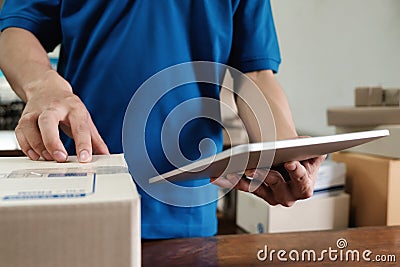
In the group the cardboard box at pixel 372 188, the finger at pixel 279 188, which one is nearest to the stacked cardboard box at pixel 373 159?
the cardboard box at pixel 372 188

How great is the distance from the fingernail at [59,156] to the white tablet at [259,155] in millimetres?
108

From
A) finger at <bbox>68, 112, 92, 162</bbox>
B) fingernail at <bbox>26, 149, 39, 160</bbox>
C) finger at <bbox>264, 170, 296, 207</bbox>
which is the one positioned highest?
finger at <bbox>68, 112, 92, 162</bbox>

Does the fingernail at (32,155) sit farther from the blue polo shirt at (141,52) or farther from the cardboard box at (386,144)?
the cardboard box at (386,144)

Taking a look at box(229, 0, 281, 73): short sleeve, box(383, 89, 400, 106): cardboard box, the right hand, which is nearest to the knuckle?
the right hand

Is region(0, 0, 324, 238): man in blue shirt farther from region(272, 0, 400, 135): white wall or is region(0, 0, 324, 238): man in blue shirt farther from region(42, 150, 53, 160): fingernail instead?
region(272, 0, 400, 135): white wall

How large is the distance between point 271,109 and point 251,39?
122 millimetres

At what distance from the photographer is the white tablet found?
42cm

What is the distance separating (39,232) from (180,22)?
21.1 inches

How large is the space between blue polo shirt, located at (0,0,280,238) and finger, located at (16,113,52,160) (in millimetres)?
194

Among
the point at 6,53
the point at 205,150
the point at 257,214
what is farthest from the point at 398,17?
the point at 6,53

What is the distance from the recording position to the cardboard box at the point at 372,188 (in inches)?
59.7

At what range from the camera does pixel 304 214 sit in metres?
1.64

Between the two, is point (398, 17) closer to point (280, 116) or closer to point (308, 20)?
point (308, 20)

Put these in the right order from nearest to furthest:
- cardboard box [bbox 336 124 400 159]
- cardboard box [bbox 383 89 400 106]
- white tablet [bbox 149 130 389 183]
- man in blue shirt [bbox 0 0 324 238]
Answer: white tablet [bbox 149 130 389 183] → man in blue shirt [bbox 0 0 324 238] → cardboard box [bbox 336 124 400 159] → cardboard box [bbox 383 89 400 106]
